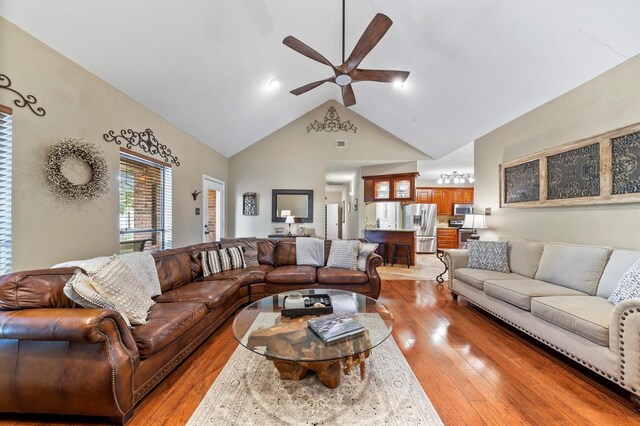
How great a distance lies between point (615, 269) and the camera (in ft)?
7.45

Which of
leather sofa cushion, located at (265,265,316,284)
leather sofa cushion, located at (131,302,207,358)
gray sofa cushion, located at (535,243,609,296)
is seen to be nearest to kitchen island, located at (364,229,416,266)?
gray sofa cushion, located at (535,243,609,296)

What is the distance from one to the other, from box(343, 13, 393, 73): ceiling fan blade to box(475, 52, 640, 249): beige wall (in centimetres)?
242

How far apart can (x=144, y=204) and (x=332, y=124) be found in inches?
161

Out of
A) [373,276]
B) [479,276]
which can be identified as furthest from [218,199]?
[479,276]

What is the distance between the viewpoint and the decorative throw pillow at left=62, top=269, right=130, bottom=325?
1.51 meters

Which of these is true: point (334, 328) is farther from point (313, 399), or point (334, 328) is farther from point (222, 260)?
point (222, 260)

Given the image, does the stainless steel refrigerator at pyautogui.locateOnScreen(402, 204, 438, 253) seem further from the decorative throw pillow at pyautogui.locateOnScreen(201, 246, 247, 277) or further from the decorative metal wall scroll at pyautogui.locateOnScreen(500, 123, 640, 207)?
the decorative throw pillow at pyautogui.locateOnScreen(201, 246, 247, 277)

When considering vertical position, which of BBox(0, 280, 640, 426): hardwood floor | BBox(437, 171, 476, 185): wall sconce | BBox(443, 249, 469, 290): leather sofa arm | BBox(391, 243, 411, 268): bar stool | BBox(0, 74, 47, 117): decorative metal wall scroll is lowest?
Result: BBox(0, 280, 640, 426): hardwood floor

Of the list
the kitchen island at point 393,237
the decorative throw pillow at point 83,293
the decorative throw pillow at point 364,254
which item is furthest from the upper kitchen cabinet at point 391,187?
the decorative throw pillow at point 83,293

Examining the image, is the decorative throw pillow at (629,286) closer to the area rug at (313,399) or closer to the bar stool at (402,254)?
the area rug at (313,399)

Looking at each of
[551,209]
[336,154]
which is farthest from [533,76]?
[336,154]

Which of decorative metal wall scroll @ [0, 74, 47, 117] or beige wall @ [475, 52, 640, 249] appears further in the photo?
beige wall @ [475, 52, 640, 249]

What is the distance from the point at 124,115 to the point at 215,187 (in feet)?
8.18

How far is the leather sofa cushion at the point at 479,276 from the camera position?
3051 mm
